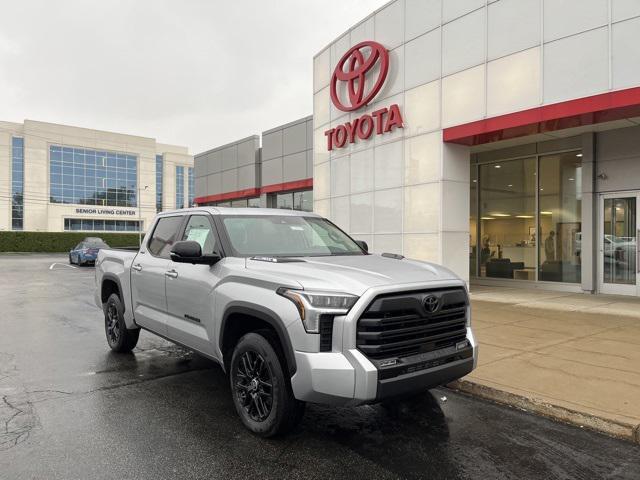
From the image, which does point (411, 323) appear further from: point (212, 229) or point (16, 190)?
point (16, 190)

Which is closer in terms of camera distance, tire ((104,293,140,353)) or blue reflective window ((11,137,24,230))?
tire ((104,293,140,353))

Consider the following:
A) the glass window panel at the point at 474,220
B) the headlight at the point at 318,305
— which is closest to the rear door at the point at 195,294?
the headlight at the point at 318,305

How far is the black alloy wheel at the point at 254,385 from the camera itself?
12.5ft

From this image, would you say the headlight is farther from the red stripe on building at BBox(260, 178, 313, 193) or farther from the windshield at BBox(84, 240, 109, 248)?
the windshield at BBox(84, 240, 109, 248)

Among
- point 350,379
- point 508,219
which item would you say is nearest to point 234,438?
point 350,379

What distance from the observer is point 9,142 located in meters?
65.1

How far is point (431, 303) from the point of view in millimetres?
3699

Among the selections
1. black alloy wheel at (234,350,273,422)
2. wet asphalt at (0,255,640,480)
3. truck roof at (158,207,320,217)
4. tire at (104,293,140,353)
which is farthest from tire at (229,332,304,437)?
tire at (104,293,140,353)

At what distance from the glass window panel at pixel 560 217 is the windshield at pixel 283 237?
9.56 meters

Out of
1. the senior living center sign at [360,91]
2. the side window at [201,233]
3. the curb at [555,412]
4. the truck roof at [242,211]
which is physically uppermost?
the senior living center sign at [360,91]

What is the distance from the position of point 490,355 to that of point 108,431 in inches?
173

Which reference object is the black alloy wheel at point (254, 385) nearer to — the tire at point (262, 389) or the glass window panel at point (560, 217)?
the tire at point (262, 389)

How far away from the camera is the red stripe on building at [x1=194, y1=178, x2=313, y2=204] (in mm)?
20891

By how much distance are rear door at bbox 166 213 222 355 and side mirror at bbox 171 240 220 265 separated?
0.09 metres
